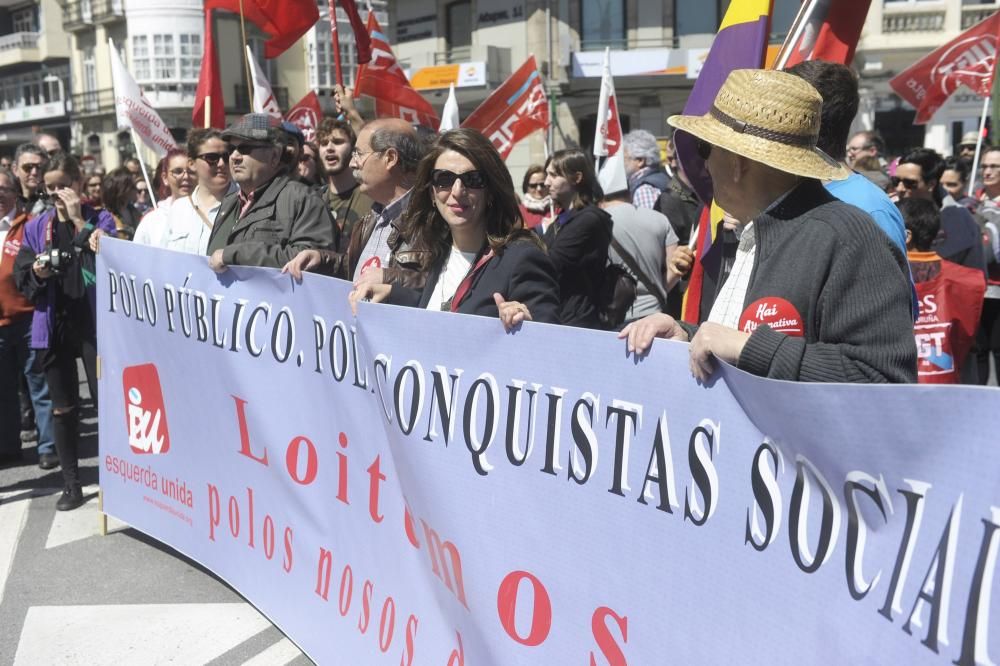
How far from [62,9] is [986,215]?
5312 cm

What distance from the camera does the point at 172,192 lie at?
664 cm

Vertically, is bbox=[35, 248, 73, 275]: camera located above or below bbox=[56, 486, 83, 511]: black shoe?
above

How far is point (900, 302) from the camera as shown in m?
1.93

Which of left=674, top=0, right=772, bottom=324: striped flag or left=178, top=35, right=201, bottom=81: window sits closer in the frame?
left=674, top=0, right=772, bottom=324: striped flag

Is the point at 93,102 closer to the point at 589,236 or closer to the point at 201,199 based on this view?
the point at 201,199

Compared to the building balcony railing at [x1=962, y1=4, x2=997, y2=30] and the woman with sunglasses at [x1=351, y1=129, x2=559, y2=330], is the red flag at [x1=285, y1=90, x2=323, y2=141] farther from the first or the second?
the building balcony railing at [x1=962, y1=4, x2=997, y2=30]

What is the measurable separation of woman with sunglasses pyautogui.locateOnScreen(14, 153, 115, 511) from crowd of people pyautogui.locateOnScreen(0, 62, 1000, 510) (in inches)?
0.5

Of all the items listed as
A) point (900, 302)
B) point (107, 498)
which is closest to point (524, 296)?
Result: point (900, 302)

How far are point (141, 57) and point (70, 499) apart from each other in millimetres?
43445

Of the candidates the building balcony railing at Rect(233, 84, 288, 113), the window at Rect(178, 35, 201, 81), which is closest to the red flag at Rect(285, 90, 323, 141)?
the building balcony railing at Rect(233, 84, 288, 113)

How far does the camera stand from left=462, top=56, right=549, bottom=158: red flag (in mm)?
7680

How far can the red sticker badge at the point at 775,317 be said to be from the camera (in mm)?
1981

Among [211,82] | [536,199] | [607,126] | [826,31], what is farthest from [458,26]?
[826,31]

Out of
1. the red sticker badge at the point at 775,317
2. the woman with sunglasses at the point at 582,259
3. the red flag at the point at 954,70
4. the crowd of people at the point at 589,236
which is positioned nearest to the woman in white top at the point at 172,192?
the crowd of people at the point at 589,236
